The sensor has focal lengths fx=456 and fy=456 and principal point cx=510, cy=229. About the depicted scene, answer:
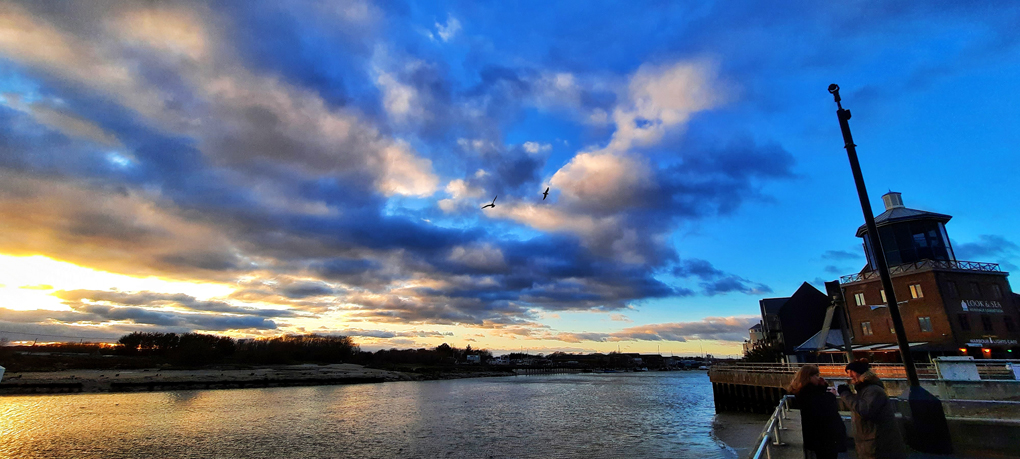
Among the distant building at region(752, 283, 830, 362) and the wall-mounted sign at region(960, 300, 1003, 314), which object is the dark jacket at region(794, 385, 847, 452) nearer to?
the wall-mounted sign at region(960, 300, 1003, 314)

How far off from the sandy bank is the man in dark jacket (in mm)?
109196

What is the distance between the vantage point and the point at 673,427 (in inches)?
1458

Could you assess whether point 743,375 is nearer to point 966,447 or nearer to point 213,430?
point 966,447

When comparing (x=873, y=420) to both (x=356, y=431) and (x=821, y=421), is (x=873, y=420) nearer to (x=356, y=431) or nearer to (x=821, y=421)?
(x=821, y=421)

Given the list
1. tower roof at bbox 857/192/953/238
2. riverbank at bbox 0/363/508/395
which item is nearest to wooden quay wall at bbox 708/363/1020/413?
tower roof at bbox 857/192/953/238

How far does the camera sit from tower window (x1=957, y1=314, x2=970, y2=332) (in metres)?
41.0

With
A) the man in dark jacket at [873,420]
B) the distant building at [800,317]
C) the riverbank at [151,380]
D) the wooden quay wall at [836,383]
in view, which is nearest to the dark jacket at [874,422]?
the man in dark jacket at [873,420]

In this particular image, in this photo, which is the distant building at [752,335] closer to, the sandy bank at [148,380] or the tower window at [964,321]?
the tower window at [964,321]

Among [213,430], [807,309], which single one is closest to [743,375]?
[807,309]

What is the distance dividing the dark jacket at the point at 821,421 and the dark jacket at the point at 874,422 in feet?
0.75

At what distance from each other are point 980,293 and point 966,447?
4564 cm

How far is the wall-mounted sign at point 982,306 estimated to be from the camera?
41.6 meters

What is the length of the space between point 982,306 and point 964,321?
294 centimetres

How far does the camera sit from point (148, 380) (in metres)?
92.9
